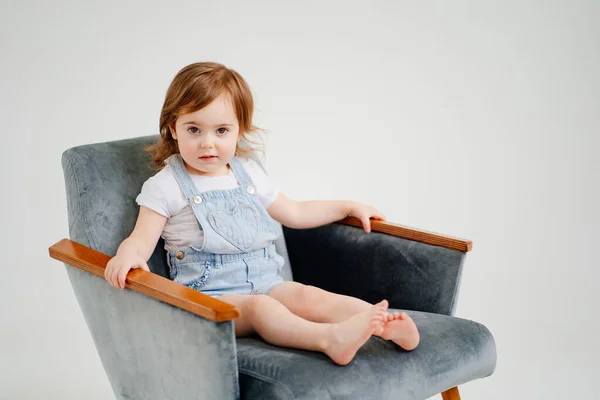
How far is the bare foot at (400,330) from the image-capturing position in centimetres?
207

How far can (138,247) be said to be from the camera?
2.32 metres

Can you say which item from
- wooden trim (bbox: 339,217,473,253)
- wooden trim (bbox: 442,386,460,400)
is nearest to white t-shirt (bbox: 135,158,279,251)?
wooden trim (bbox: 339,217,473,253)

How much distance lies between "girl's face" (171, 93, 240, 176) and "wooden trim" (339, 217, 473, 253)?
0.44m

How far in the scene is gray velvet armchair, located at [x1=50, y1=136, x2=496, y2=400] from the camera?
197cm

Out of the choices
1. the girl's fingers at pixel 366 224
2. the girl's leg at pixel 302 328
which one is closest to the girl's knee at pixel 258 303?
the girl's leg at pixel 302 328

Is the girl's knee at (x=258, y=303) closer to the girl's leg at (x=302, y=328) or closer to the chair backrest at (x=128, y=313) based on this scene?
the girl's leg at (x=302, y=328)

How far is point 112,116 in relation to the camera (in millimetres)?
3676

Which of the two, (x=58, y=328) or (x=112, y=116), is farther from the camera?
(x=112, y=116)

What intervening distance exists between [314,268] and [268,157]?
1.27 meters

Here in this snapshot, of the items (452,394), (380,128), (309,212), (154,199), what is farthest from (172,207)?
(380,128)

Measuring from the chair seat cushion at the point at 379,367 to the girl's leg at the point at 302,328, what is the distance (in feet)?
0.08

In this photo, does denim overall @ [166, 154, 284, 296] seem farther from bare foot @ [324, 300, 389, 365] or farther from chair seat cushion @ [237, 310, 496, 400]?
bare foot @ [324, 300, 389, 365]

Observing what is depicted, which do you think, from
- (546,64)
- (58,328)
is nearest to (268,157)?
(58,328)

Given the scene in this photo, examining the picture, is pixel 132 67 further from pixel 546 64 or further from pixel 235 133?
pixel 546 64
